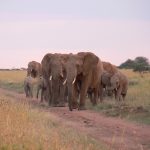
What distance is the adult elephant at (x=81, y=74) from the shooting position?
21.9 metres

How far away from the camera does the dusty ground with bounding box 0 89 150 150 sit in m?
12.5

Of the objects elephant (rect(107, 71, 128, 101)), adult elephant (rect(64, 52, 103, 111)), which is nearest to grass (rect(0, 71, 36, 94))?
elephant (rect(107, 71, 128, 101))

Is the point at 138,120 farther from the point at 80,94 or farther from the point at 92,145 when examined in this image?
the point at 92,145

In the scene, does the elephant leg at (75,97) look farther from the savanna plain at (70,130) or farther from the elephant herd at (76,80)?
the savanna plain at (70,130)

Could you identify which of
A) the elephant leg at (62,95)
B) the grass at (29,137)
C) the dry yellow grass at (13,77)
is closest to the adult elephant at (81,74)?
the elephant leg at (62,95)

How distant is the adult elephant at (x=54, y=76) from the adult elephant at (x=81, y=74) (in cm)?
131

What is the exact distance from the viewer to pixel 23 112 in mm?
14094

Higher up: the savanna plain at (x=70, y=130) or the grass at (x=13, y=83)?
the savanna plain at (x=70, y=130)

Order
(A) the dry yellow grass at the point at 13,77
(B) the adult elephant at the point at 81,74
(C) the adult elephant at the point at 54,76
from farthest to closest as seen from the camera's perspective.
Answer: (A) the dry yellow grass at the point at 13,77, (C) the adult elephant at the point at 54,76, (B) the adult elephant at the point at 81,74

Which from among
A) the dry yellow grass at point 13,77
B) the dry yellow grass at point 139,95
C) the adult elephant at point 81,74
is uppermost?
the adult elephant at point 81,74

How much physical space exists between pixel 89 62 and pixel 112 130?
8748mm

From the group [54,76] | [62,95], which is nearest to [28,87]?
[54,76]

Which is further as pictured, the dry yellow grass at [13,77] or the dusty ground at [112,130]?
the dry yellow grass at [13,77]

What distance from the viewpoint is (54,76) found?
2464cm
